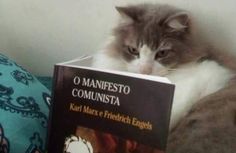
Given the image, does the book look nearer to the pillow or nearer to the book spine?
the book spine

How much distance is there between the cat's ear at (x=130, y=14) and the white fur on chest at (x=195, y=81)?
0.18 m

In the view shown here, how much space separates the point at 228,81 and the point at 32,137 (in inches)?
20.4

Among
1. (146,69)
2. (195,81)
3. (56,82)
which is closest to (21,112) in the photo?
(56,82)

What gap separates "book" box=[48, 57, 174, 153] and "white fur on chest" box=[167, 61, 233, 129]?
244 mm

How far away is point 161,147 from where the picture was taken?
2.27 feet

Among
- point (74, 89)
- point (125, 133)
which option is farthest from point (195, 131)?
point (74, 89)

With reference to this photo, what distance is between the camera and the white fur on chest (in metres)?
0.95

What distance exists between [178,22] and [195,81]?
0.53 ft

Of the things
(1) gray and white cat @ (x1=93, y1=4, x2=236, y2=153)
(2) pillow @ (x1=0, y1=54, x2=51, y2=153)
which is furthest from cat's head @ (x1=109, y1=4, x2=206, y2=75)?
(2) pillow @ (x1=0, y1=54, x2=51, y2=153)

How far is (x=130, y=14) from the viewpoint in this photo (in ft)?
3.35

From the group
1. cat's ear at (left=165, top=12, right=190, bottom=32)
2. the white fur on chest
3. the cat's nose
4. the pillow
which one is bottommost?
the pillow

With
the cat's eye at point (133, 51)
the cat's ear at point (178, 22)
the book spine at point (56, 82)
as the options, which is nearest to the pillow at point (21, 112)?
the book spine at point (56, 82)

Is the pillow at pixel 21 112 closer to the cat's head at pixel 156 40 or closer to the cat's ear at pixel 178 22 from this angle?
the cat's head at pixel 156 40

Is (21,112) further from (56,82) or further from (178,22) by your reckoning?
(178,22)
